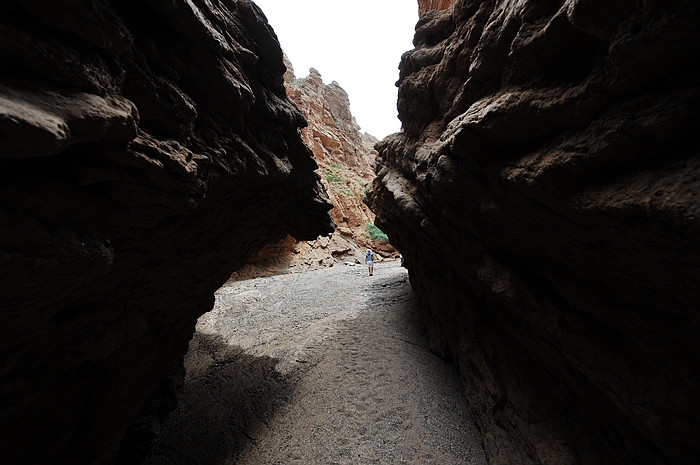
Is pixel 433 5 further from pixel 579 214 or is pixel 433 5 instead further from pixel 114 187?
pixel 114 187

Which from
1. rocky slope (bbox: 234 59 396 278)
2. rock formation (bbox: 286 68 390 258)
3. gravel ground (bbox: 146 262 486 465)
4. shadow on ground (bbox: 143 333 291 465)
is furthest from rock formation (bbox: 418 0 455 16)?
rock formation (bbox: 286 68 390 258)

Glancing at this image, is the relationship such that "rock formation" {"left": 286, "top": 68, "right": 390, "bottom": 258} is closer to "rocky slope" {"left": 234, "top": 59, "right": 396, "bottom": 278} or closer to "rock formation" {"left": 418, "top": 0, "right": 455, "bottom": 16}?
"rocky slope" {"left": 234, "top": 59, "right": 396, "bottom": 278}

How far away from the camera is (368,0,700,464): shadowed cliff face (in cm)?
197

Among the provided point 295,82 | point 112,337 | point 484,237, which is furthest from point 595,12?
point 295,82

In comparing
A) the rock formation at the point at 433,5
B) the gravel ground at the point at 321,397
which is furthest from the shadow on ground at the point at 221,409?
the rock formation at the point at 433,5

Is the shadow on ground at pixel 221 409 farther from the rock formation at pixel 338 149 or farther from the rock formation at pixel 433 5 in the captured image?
the rock formation at pixel 338 149

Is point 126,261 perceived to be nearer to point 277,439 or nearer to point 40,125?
point 40,125

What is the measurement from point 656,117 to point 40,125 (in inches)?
153

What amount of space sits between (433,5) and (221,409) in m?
12.8

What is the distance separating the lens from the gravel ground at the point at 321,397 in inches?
217

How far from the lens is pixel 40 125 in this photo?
161cm

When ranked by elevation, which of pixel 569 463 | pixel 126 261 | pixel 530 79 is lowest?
pixel 569 463

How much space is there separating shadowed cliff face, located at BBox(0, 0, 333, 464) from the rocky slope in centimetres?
1537

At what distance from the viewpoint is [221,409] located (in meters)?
6.77
